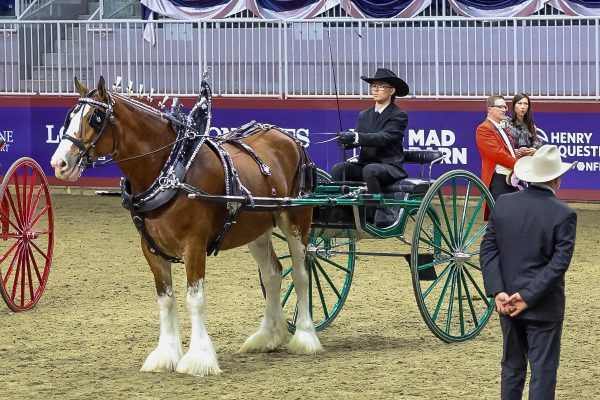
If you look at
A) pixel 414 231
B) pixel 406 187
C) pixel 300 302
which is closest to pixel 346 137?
pixel 406 187

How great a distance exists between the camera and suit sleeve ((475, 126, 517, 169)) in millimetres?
12164

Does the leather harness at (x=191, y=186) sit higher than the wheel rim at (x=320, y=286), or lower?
higher

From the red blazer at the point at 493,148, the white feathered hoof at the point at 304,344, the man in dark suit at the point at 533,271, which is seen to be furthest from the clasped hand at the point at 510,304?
the red blazer at the point at 493,148

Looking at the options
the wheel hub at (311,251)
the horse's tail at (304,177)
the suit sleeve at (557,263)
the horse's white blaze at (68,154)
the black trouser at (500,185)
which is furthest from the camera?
the black trouser at (500,185)

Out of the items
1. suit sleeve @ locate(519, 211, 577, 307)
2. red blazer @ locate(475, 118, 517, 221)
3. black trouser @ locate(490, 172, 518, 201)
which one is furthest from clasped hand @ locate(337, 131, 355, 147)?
black trouser @ locate(490, 172, 518, 201)

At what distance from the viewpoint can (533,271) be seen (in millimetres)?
6184

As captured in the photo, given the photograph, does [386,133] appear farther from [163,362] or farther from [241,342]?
[163,362]

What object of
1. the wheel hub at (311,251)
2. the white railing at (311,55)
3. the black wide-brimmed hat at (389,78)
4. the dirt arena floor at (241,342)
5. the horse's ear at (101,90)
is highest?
the white railing at (311,55)

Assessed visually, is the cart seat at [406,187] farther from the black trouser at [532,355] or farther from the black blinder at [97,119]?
the black trouser at [532,355]

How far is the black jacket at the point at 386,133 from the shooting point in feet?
31.1

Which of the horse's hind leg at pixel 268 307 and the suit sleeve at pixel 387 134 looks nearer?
the horse's hind leg at pixel 268 307

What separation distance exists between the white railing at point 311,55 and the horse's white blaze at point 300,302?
24.5 feet

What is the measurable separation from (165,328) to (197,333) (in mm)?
265

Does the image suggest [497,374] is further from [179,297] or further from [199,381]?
[179,297]
